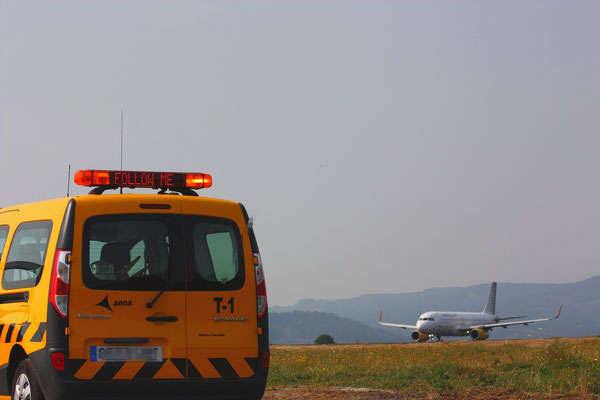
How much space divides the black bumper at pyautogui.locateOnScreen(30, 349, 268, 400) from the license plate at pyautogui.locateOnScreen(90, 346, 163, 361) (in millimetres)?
203

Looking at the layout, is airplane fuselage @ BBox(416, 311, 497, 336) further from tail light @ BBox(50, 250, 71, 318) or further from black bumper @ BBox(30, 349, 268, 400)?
tail light @ BBox(50, 250, 71, 318)

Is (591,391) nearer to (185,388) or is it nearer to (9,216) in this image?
(185,388)

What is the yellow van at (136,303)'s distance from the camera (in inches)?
328

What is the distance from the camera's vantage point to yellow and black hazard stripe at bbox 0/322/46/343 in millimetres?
8438

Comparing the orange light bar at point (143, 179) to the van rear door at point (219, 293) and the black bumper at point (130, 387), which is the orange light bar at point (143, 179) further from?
the black bumper at point (130, 387)

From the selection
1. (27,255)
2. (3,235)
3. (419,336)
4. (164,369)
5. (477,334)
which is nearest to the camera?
(164,369)

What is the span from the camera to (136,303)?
848 centimetres

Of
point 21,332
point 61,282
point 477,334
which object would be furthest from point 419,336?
point 61,282

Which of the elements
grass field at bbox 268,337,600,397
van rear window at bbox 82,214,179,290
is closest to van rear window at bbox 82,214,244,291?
van rear window at bbox 82,214,179,290

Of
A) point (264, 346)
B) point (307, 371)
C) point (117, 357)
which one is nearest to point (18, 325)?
point (117, 357)

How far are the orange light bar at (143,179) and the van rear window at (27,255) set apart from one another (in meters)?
0.66

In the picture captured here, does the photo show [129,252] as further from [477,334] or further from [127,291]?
[477,334]

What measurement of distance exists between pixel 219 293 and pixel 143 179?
1.56 meters

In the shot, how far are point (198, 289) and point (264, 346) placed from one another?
0.92m
